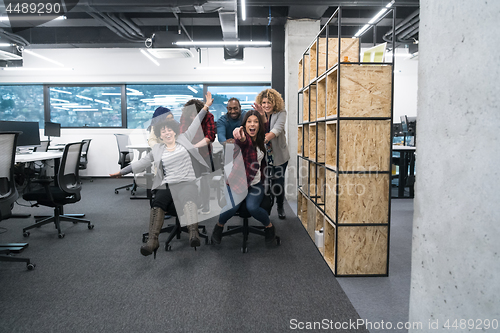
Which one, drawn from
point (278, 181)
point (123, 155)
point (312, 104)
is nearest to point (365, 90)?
point (312, 104)

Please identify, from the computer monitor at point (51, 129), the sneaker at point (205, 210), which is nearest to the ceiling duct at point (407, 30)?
the sneaker at point (205, 210)

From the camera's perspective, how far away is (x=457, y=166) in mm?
840

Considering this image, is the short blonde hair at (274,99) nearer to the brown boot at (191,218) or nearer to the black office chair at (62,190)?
the brown boot at (191,218)

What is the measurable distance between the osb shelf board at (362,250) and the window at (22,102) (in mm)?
7562

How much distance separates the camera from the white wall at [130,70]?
679cm

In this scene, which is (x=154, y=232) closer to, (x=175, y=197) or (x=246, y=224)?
(x=175, y=197)

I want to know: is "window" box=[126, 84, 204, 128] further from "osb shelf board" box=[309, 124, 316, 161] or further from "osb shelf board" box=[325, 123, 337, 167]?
"osb shelf board" box=[325, 123, 337, 167]

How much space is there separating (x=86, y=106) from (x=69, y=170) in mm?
4624

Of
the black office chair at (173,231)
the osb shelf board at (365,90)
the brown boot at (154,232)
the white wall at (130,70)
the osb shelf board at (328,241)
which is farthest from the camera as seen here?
the white wall at (130,70)

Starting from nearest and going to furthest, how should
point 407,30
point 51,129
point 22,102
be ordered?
point 407,30, point 51,129, point 22,102

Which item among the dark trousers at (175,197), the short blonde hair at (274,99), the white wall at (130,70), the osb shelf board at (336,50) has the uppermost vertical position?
the white wall at (130,70)

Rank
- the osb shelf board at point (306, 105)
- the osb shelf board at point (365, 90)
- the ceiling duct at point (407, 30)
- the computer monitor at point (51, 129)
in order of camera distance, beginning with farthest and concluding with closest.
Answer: the computer monitor at point (51, 129), the ceiling duct at point (407, 30), the osb shelf board at point (306, 105), the osb shelf board at point (365, 90)

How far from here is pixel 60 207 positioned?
132 inches

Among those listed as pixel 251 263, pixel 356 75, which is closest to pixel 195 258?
pixel 251 263
